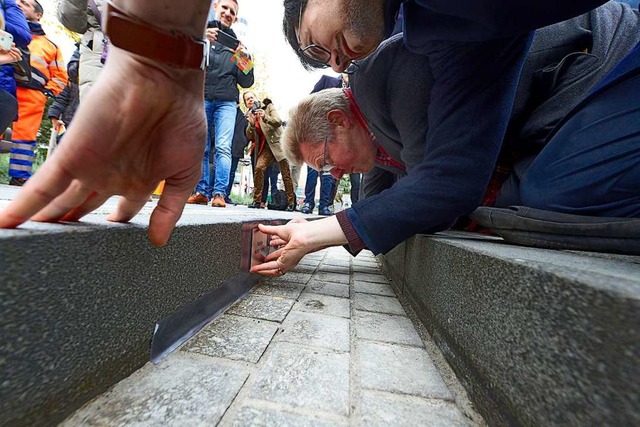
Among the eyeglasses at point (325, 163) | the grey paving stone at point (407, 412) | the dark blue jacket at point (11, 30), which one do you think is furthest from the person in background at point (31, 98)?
the grey paving stone at point (407, 412)

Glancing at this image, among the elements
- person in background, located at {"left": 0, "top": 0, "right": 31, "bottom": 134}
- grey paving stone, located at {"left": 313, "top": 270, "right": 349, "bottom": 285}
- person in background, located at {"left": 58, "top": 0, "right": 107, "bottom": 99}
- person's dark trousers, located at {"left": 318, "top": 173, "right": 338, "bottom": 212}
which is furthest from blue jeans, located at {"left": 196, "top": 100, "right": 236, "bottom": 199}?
person's dark trousers, located at {"left": 318, "top": 173, "right": 338, "bottom": 212}

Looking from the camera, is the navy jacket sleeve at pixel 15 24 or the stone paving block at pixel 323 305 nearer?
the stone paving block at pixel 323 305

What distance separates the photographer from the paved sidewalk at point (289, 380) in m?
0.56

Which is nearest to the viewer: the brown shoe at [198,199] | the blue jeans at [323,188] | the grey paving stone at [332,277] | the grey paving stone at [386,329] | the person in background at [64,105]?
the grey paving stone at [386,329]

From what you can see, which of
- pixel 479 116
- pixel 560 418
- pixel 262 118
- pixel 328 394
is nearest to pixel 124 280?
pixel 328 394

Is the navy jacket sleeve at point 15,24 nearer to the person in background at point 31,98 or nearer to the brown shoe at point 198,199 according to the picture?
the person in background at point 31,98

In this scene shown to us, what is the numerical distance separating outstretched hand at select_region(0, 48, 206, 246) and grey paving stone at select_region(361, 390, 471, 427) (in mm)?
528

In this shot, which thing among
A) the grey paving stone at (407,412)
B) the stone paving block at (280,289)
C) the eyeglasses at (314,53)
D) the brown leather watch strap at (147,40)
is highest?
the eyeglasses at (314,53)

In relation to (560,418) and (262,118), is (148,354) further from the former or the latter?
(262,118)

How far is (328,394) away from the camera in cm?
65

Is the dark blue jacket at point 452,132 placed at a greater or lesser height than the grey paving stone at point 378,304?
greater

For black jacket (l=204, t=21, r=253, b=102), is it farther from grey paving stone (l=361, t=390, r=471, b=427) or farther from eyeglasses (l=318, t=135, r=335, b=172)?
grey paving stone (l=361, t=390, r=471, b=427)

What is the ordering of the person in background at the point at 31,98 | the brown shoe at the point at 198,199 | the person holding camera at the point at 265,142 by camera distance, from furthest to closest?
the person holding camera at the point at 265,142, the person in background at the point at 31,98, the brown shoe at the point at 198,199

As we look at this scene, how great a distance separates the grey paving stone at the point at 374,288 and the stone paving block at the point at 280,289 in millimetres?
313
